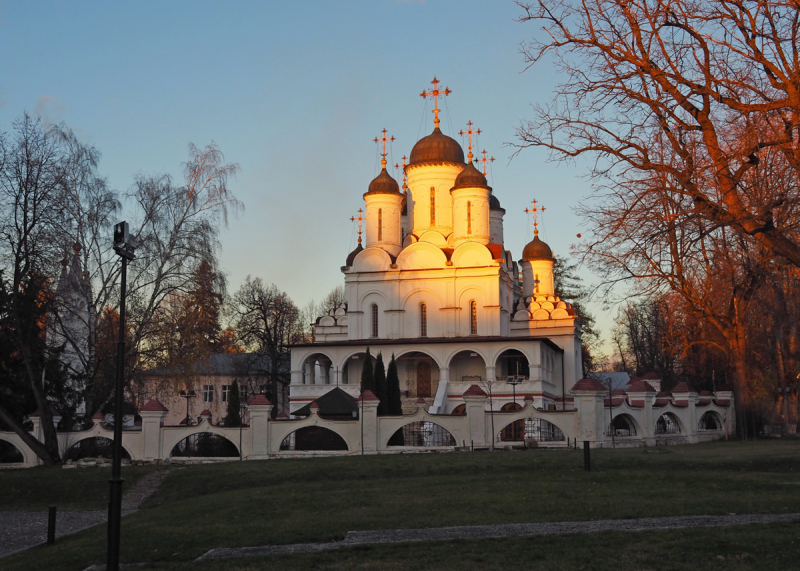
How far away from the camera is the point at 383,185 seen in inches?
1960

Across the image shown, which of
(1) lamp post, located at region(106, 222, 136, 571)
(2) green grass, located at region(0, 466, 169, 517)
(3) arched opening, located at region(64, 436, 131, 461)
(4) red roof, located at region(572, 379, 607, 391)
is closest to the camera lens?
(1) lamp post, located at region(106, 222, 136, 571)

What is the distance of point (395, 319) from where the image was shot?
4659 cm

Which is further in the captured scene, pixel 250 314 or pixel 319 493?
pixel 250 314

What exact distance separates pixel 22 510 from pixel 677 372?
1850 inches

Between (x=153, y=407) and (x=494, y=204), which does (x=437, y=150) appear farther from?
(x=153, y=407)

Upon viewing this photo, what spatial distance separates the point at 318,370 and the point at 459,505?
38285mm

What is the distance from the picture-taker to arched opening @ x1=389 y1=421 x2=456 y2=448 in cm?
2867

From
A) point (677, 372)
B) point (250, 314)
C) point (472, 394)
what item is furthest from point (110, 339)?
point (677, 372)

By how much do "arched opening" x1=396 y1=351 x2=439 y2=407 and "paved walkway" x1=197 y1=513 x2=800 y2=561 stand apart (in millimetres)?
33457

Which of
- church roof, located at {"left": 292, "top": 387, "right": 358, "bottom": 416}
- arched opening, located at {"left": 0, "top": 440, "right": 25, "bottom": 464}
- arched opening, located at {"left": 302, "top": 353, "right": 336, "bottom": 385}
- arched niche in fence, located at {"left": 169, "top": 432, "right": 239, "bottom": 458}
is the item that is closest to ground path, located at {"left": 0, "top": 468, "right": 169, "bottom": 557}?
arched niche in fence, located at {"left": 169, "top": 432, "right": 239, "bottom": 458}

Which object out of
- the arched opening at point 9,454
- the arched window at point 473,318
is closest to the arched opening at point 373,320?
the arched window at point 473,318

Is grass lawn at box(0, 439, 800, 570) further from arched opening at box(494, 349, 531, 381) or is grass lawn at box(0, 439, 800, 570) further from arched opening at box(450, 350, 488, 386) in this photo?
arched opening at box(450, 350, 488, 386)

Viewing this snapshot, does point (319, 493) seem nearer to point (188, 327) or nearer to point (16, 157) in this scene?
point (188, 327)

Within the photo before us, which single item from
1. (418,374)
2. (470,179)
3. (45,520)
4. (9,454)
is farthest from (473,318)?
(45,520)
